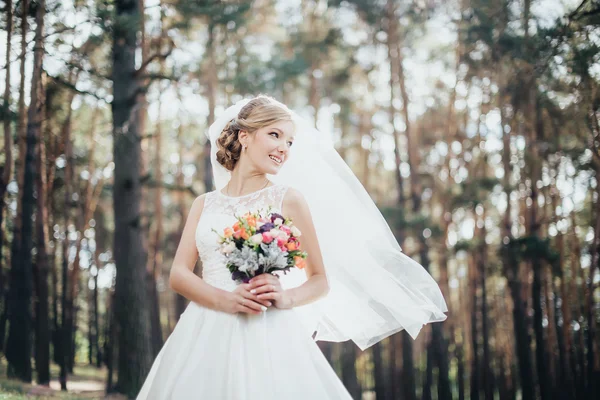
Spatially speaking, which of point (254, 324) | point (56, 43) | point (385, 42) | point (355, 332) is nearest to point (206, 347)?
point (254, 324)

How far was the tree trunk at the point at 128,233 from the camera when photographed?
7.96 m

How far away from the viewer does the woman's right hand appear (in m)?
2.63

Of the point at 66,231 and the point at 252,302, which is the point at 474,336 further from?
the point at 252,302

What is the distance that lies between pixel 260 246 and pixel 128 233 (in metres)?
5.91

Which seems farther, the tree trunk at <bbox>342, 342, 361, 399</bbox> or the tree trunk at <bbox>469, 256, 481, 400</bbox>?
the tree trunk at <bbox>342, 342, 361, 399</bbox>

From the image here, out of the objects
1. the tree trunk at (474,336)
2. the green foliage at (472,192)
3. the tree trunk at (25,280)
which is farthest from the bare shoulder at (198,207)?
the tree trunk at (474,336)

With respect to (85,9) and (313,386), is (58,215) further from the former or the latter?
(313,386)

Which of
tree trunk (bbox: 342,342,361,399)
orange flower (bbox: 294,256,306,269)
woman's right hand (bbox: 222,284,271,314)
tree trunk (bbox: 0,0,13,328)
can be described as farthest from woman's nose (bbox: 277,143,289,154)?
tree trunk (bbox: 342,342,361,399)

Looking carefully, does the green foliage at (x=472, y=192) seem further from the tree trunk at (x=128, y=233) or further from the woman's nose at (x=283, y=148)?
the woman's nose at (x=283, y=148)

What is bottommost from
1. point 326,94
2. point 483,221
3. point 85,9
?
point 483,221

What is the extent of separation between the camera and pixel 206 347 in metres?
2.70

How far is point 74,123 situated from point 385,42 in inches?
318

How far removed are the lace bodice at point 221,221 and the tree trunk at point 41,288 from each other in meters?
5.39

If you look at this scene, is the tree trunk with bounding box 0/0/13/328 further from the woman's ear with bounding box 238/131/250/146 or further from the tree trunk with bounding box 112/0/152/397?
the woman's ear with bounding box 238/131/250/146
